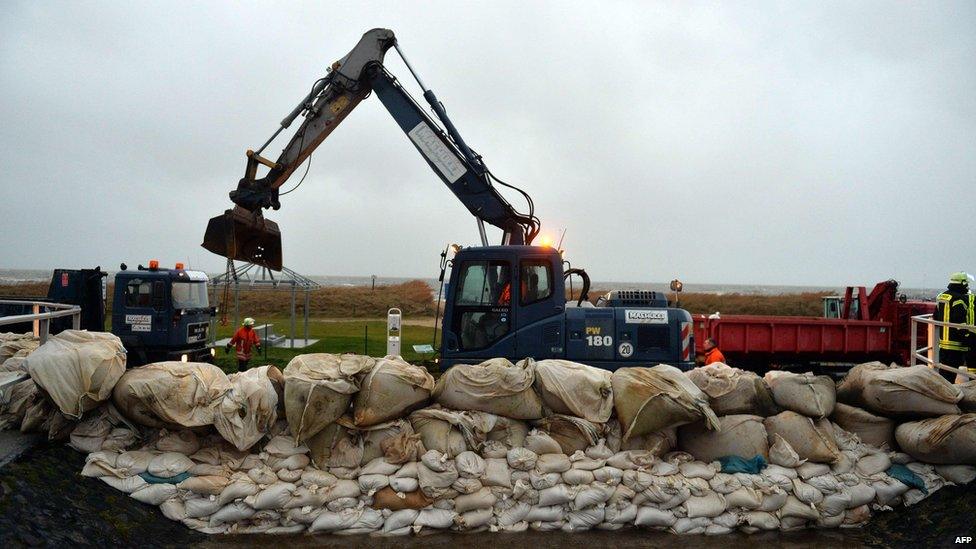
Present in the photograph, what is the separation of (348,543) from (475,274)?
9.81ft

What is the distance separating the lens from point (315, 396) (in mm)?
3902

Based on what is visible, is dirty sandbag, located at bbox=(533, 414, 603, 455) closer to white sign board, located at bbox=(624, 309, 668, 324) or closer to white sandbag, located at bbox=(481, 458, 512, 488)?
white sandbag, located at bbox=(481, 458, 512, 488)

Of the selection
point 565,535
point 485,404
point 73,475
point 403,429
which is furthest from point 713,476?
point 73,475

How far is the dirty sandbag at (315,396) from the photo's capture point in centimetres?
390

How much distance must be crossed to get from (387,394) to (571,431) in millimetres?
1456

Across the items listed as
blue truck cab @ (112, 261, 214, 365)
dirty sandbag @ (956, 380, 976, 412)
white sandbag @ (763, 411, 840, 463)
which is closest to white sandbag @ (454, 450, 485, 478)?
white sandbag @ (763, 411, 840, 463)

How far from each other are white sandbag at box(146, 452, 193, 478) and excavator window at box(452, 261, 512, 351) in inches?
111

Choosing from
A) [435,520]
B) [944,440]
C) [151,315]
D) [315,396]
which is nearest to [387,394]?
[315,396]

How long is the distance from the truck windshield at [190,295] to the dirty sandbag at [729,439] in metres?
9.34

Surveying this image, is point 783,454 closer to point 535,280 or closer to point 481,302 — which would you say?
point 535,280

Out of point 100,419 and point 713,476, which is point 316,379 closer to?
point 100,419

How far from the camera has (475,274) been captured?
5906 mm

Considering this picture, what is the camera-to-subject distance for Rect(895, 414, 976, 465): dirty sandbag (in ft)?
13.0

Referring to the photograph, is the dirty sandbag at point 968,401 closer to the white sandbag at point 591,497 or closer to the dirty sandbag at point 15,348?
the white sandbag at point 591,497
